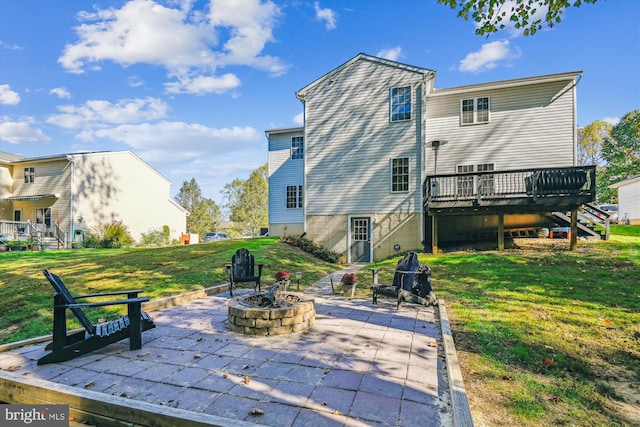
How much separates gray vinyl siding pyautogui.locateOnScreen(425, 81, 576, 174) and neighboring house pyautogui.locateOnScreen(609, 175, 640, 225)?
1601 centimetres

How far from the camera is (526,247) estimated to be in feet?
40.1

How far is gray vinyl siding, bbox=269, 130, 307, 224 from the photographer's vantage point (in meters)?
19.1

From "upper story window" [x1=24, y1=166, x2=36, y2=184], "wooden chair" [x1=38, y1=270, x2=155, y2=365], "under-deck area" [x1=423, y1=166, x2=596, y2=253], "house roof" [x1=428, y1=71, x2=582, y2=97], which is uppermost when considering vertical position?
"house roof" [x1=428, y1=71, x2=582, y2=97]

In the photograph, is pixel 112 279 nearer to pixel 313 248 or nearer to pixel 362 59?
pixel 313 248

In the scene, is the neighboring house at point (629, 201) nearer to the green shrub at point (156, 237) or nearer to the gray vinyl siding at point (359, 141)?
the gray vinyl siding at point (359, 141)

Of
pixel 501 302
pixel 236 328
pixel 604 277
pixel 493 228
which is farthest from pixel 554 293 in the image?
pixel 493 228

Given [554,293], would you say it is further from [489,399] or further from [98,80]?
[98,80]

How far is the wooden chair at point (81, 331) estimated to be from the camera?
11.3ft

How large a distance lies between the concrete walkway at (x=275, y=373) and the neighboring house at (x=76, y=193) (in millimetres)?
22863

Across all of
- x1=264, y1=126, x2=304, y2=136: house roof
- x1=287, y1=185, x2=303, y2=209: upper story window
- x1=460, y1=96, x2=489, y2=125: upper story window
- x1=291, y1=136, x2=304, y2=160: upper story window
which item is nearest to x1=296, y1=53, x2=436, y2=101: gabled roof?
x1=460, y1=96, x2=489, y2=125: upper story window

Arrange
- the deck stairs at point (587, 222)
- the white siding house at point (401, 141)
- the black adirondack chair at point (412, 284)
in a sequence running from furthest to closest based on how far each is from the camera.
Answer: the white siding house at point (401, 141), the deck stairs at point (587, 222), the black adirondack chair at point (412, 284)

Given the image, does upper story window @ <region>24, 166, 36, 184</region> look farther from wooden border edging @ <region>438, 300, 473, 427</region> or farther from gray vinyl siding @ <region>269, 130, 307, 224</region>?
wooden border edging @ <region>438, 300, 473, 427</region>

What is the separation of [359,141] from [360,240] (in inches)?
202

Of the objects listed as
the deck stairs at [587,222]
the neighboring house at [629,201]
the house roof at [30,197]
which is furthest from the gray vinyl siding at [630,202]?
the house roof at [30,197]
